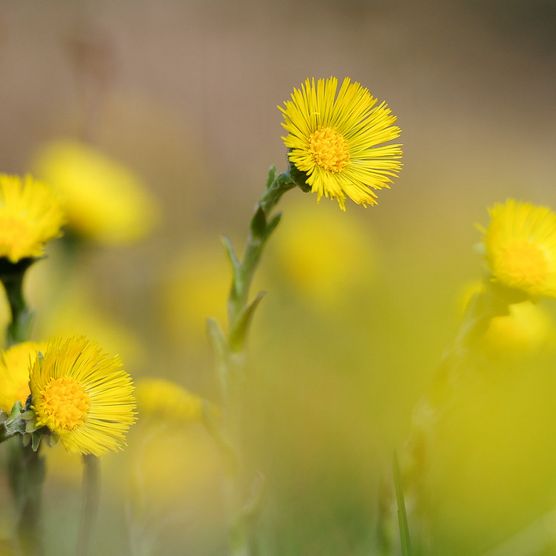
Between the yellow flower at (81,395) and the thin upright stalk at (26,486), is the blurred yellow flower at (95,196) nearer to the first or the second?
the thin upright stalk at (26,486)

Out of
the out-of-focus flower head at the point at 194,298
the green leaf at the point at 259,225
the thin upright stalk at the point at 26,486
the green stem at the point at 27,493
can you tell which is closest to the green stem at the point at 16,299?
the thin upright stalk at the point at 26,486

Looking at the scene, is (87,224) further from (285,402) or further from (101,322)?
(285,402)

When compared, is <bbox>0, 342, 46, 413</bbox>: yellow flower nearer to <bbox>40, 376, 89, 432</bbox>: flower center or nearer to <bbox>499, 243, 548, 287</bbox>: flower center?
<bbox>40, 376, 89, 432</bbox>: flower center

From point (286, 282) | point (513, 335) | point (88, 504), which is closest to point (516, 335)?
point (513, 335)

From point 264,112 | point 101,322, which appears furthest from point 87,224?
point 264,112

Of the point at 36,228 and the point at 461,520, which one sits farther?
the point at 461,520
